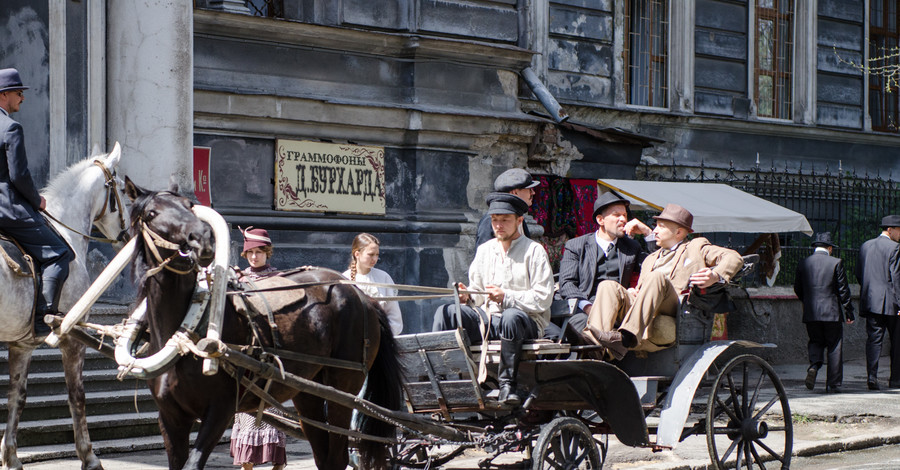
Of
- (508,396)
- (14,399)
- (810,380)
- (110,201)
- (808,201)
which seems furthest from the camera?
(808,201)

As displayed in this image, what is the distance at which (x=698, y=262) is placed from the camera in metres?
7.66

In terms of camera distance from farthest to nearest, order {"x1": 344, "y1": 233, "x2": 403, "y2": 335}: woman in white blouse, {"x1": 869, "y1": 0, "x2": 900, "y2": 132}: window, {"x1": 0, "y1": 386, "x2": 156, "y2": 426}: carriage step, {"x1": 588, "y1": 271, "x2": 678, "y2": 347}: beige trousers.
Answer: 1. {"x1": 869, "y1": 0, "x2": 900, "y2": 132}: window
2. {"x1": 0, "y1": 386, "x2": 156, "y2": 426}: carriage step
3. {"x1": 344, "y1": 233, "x2": 403, "y2": 335}: woman in white blouse
4. {"x1": 588, "y1": 271, "x2": 678, "y2": 347}: beige trousers

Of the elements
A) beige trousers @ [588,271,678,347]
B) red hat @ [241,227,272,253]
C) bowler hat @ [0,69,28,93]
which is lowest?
beige trousers @ [588,271,678,347]

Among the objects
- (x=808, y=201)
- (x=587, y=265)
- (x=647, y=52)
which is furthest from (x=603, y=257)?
(x=647, y=52)

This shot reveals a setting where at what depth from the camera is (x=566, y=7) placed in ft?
52.3

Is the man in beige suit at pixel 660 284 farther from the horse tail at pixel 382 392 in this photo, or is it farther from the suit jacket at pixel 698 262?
the horse tail at pixel 382 392

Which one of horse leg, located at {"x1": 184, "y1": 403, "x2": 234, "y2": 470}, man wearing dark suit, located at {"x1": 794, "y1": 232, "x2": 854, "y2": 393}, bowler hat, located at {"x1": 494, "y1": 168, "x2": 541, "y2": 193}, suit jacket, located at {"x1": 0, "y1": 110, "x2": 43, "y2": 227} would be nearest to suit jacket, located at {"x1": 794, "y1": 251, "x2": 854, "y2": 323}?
man wearing dark suit, located at {"x1": 794, "y1": 232, "x2": 854, "y2": 393}

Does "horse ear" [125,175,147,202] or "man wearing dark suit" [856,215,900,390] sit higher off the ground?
"horse ear" [125,175,147,202]

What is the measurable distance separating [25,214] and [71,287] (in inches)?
28.1

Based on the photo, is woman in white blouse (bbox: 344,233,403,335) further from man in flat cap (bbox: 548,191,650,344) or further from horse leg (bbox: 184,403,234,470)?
horse leg (bbox: 184,403,234,470)

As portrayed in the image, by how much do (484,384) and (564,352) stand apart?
0.50 m

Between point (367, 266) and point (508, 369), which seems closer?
point (508, 369)

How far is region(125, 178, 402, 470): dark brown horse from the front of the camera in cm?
550

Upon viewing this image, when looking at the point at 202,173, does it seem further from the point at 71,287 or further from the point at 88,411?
the point at 71,287
